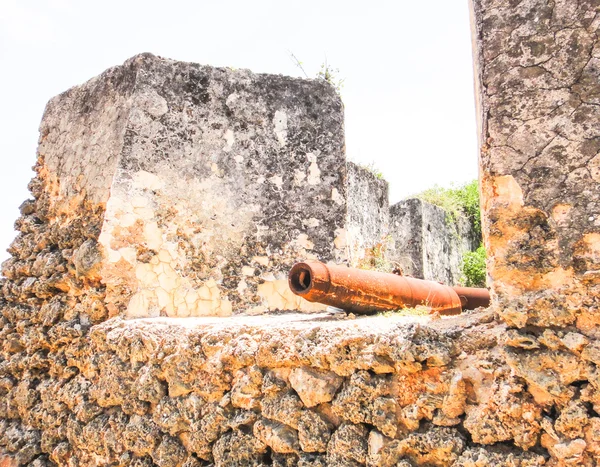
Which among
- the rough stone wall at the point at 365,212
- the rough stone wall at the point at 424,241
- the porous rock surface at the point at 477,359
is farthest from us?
the rough stone wall at the point at 424,241

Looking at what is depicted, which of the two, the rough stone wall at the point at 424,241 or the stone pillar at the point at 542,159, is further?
the rough stone wall at the point at 424,241

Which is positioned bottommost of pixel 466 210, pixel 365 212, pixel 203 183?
pixel 203 183

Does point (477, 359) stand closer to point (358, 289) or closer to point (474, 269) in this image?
point (358, 289)

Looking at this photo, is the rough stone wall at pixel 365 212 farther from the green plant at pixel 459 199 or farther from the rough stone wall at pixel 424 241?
the green plant at pixel 459 199

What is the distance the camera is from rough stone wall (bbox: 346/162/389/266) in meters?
6.96

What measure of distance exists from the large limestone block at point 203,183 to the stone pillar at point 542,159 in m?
1.89

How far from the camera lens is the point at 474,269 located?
408 inches

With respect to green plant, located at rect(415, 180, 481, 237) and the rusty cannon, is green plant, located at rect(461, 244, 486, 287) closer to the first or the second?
green plant, located at rect(415, 180, 481, 237)

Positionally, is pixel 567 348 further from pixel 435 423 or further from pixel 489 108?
pixel 489 108

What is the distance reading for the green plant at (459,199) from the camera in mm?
10633

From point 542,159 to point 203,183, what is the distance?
2307 mm

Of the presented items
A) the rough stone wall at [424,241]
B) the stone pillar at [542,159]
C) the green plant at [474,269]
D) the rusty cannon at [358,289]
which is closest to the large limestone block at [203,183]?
the rusty cannon at [358,289]

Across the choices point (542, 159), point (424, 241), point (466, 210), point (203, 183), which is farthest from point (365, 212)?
point (542, 159)

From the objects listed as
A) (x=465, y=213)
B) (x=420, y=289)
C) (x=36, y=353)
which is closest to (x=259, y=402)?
(x=420, y=289)
